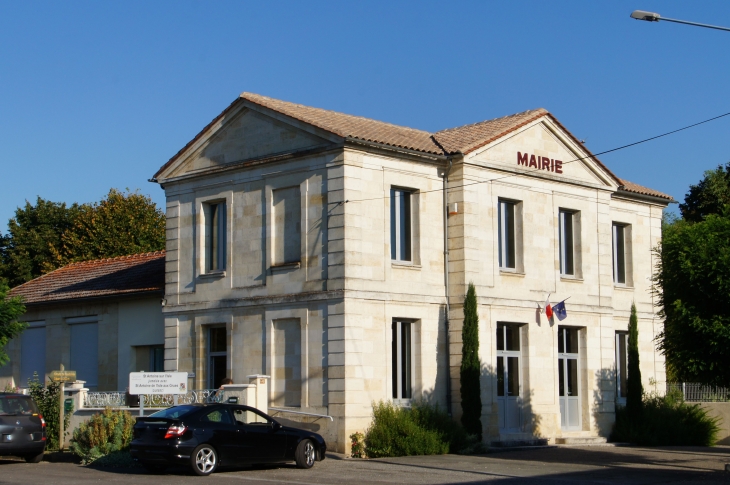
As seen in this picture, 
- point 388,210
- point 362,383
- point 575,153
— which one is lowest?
point 362,383

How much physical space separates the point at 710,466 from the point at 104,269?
21.0 meters

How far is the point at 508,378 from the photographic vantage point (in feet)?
88.2

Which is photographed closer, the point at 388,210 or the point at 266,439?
the point at 266,439

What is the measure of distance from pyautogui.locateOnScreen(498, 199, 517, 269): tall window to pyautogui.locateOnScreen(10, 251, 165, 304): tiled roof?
31.6 ft

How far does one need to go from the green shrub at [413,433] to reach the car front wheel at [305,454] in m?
2.97

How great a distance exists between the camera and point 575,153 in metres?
28.9

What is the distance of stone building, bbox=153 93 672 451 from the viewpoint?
79.7 ft

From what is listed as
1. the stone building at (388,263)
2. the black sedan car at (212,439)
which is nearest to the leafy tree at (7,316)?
the stone building at (388,263)

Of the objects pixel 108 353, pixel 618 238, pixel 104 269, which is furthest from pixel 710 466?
pixel 104 269

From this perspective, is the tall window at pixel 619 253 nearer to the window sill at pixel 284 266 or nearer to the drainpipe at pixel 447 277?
the drainpipe at pixel 447 277

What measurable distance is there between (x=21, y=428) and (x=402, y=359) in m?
9.07

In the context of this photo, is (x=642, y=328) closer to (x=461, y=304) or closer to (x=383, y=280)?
(x=461, y=304)

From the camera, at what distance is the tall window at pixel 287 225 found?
25.2m

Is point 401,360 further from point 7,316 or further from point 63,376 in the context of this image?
point 7,316
